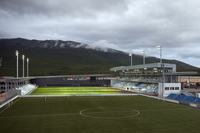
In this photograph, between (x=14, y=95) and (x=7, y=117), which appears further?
(x=14, y=95)

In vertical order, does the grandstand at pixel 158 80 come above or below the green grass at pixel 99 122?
above

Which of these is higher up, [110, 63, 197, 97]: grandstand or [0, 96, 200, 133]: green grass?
[110, 63, 197, 97]: grandstand

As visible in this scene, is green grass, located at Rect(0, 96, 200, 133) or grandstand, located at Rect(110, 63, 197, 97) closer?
green grass, located at Rect(0, 96, 200, 133)

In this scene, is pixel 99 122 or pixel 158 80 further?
pixel 158 80

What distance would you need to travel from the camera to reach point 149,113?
3409 centimetres

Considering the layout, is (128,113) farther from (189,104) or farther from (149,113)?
(189,104)

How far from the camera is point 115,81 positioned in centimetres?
11244

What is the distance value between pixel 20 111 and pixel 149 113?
1768 centimetres

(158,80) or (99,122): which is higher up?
(158,80)

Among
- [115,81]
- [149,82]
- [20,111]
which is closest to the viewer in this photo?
[20,111]

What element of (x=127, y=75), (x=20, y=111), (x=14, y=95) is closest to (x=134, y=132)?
(x=20, y=111)

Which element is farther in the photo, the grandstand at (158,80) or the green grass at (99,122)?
the grandstand at (158,80)

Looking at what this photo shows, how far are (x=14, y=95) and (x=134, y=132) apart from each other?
38.1 m

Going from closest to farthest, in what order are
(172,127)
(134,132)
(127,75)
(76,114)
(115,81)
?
(134,132) < (172,127) < (76,114) < (127,75) < (115,81)
